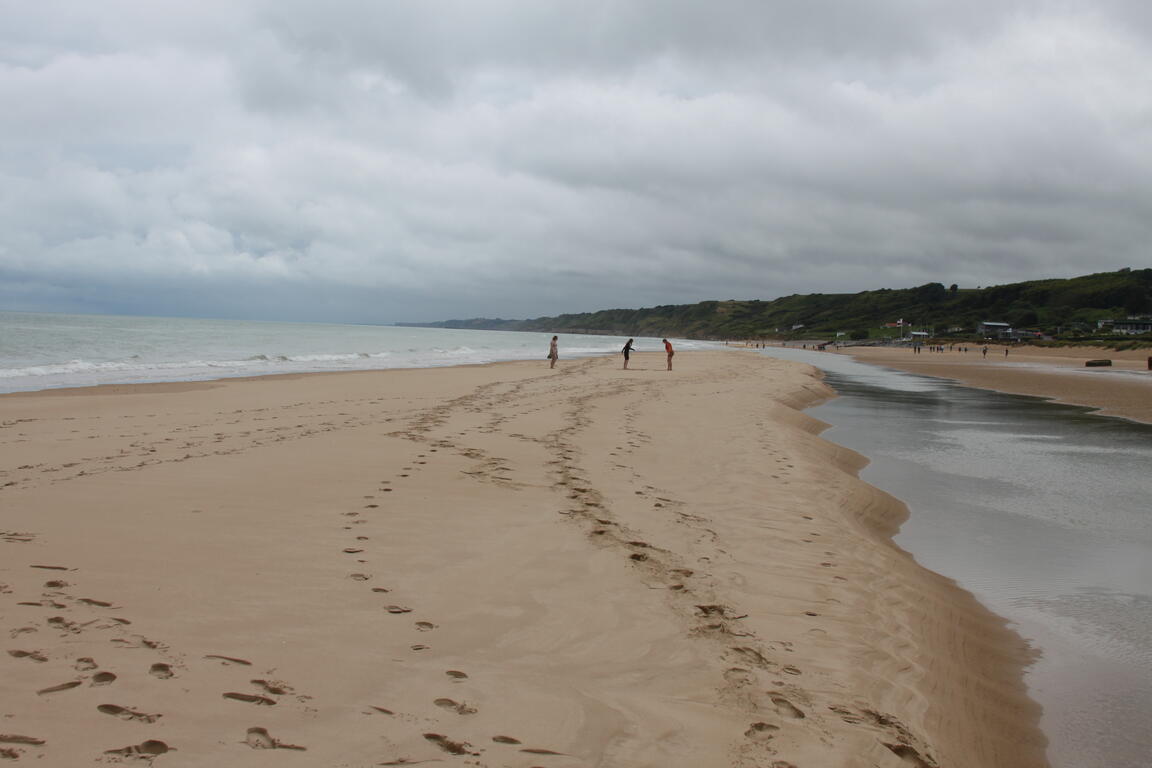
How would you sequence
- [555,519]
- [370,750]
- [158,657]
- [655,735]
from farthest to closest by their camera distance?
[555,519] → [158,657] → [655,735] → [370,750]

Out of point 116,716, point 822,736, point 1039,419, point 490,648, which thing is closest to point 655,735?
point 822,736

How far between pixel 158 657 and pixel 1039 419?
22.4 metres

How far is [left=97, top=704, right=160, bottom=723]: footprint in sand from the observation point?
287 cm

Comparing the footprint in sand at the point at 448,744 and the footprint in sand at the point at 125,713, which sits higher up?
the footprint in sand at the point at 125,713

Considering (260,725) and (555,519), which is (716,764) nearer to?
(260,725)

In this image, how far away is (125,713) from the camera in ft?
9.52

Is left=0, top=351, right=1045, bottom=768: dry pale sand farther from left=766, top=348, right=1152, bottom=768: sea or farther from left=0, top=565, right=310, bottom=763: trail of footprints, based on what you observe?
left=766, top=348, right=1152, bottom=768: sea

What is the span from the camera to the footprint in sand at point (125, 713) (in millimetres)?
2865

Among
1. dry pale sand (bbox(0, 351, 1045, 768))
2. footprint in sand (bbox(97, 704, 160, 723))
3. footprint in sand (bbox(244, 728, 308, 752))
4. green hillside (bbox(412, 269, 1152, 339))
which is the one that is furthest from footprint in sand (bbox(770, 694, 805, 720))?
green hillside (bbox(412, 269, 1152, 339))

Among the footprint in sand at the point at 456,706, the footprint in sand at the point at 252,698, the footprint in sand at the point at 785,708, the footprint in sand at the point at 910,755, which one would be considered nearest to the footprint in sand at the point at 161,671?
the footprint in sand at the point at 252,698

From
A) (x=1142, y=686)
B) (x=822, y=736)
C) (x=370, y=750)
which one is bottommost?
(x=1142, y=686)

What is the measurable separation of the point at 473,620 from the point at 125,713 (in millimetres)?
1923

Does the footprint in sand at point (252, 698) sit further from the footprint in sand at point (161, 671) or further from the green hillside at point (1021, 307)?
the green hillside at point (1021, 307)

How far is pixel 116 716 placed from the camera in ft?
9.43
